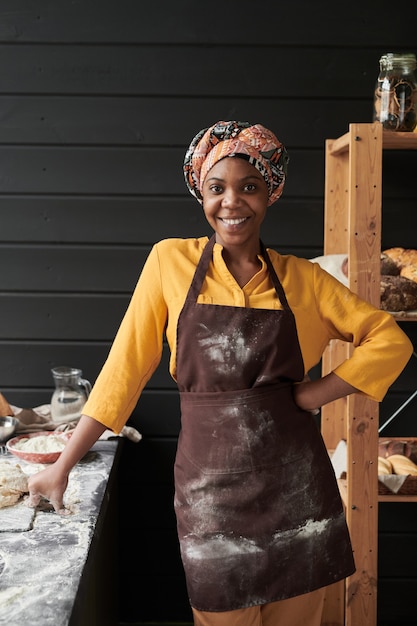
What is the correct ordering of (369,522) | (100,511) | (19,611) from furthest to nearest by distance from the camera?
(369,522) → (100,511) → (19,611)

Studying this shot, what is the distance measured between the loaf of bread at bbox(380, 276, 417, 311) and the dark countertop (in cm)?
94

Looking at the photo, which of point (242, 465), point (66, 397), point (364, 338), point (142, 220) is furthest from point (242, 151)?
point (66, 397)

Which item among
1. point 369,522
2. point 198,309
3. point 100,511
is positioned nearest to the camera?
point 198,309

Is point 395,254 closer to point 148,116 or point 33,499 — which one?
point 148,116

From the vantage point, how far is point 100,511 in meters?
1.77

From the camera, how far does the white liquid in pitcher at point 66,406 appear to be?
2381mm

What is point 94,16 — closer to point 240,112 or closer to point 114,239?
point 240,112

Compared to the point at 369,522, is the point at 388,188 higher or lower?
higher

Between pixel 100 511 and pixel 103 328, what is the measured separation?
0.94 metres

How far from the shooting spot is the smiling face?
160 centimetres

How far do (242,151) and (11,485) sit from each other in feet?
3.07

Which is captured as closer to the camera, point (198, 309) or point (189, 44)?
point (198, 309)

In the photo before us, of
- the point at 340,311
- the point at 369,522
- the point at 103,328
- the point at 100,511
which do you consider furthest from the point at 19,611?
the point at 103,328

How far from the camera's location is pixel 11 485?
176cm
